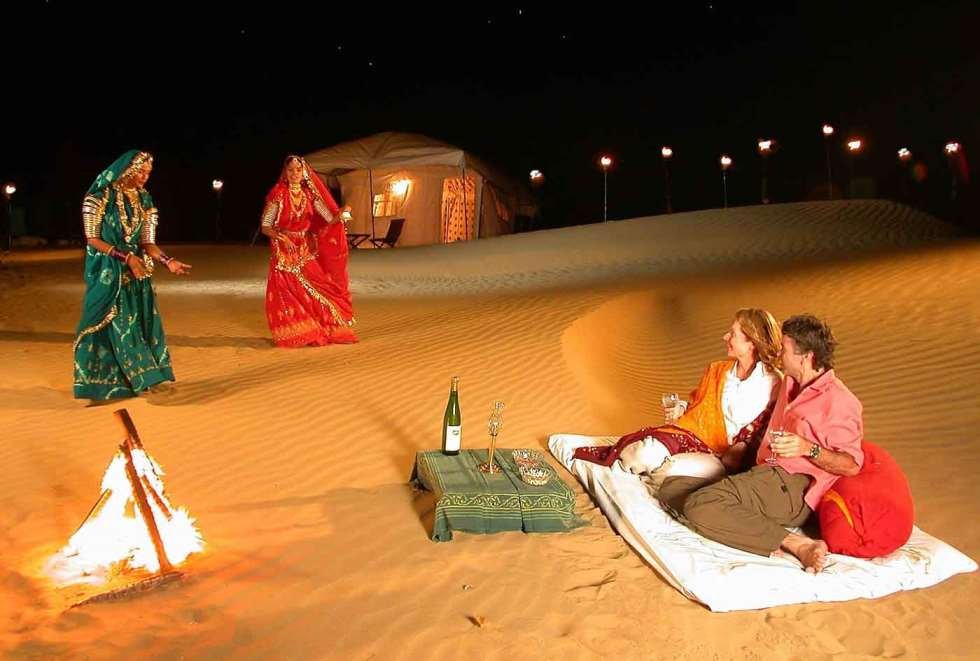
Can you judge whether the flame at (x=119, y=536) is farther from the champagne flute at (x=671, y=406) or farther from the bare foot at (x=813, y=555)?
the bare foot at (x=813, y=555)

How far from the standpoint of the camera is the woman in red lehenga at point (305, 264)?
1016cm

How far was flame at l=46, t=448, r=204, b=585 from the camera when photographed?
4504 mm

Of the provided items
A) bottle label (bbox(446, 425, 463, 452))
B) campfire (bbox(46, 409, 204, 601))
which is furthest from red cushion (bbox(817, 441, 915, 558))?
campfire (bbox(46, 409, 204, 601))

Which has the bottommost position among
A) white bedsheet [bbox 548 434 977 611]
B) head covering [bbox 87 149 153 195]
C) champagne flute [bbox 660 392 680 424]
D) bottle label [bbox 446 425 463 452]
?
white bedsheet [bbox 548 434 977 611]

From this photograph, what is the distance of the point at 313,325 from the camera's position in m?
10.4

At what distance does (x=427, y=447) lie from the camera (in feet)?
22.5

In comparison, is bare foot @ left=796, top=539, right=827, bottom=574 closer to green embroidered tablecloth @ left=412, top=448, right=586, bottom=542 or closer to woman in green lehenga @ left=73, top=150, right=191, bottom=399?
green embroidered tablecloth @ left=412, top=448, right=586, bottom=542

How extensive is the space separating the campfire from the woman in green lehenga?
11.1ft

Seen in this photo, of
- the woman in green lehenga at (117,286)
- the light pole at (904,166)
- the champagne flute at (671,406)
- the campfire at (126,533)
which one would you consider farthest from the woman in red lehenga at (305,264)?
the light pole at (904,166)

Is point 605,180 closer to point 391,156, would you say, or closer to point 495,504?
point 391,156

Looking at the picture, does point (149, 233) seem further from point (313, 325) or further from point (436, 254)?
point (436, 254)

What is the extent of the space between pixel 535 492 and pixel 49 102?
5838cm

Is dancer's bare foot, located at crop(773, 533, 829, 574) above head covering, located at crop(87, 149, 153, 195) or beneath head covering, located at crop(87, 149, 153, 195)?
beneath

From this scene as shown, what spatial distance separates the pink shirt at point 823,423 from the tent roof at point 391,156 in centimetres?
2185
